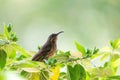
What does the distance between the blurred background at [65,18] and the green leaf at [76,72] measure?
8.83 feet

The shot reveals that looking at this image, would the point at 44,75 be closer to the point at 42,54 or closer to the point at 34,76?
the point at 34,76

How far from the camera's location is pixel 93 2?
4.00 m

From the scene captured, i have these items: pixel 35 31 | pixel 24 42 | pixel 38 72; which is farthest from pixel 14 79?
pixel 35 31

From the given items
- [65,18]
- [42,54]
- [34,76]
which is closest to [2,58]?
[34,76]

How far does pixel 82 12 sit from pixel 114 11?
313 mm

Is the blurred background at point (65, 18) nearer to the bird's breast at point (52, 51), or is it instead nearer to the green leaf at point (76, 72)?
the bird's breast at point (52, 51)

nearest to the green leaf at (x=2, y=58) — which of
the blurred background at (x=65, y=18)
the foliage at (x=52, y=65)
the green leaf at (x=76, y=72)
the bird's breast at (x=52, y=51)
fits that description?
the foliage at (x=52, y=65)

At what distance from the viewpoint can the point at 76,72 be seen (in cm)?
66

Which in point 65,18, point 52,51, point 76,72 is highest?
point 65,18

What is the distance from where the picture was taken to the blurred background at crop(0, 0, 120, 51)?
3591mm

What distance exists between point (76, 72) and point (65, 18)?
3417 mm

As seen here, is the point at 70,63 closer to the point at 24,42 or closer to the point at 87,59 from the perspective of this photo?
the point at 87,59

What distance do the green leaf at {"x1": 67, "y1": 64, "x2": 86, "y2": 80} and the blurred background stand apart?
269cm

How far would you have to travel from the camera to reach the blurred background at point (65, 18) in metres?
3.59
